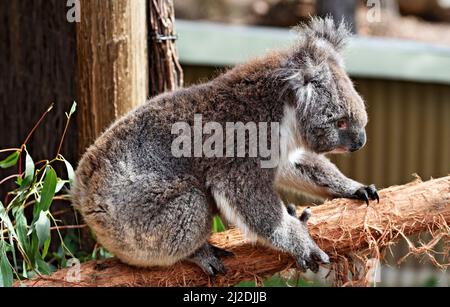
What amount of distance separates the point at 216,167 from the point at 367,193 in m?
0.79

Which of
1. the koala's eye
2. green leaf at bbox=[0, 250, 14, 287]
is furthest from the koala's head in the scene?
green leaf at bbox=[0, 250, 14, 287]

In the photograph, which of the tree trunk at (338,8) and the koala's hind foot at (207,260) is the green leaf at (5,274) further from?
the tree trunk at (338,8)

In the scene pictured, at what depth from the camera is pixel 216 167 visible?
12.0 ft

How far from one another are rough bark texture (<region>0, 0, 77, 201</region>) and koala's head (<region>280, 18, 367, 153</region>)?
68.1 inches

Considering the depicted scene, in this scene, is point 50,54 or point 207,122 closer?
point 207,122

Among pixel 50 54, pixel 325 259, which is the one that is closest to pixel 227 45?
pixel 50 54

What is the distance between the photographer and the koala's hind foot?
366 cm

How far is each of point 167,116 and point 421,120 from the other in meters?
3.86

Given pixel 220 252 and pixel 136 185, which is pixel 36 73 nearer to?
pixel 136 185

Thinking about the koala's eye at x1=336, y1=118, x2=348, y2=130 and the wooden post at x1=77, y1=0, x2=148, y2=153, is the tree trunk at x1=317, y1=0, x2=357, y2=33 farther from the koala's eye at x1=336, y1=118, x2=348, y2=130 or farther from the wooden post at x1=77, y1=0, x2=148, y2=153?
the koala's eye at x1=336, y1=118, x2=348, y2=130

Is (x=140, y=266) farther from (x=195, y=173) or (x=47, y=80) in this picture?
(x=47, y=80)

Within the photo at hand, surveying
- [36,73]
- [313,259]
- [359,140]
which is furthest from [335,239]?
[36,73]

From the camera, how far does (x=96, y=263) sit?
3.78m

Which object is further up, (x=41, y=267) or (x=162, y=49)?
(x=162, y=49)
